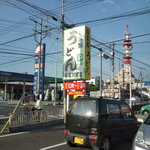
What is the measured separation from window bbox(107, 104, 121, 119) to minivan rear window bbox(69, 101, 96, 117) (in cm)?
62

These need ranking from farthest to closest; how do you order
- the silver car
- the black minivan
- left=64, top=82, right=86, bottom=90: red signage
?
left=64, top=82, right=86, bottom=90: red signage
the black minivan
the silver car

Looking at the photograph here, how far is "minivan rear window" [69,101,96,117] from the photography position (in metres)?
6.65

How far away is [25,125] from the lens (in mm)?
11000

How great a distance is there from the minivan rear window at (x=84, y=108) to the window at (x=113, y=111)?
0.62m

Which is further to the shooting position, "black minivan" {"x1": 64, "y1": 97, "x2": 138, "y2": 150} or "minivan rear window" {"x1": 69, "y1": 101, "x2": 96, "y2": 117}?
"minivan rear window" {"x1": 69, "y1": 101, "x2": 96, "y2": 117}

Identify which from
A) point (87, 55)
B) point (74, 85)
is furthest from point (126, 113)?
point (87, 55)

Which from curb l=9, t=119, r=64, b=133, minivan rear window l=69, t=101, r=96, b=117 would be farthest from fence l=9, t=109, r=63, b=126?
minivan rear window l=69, t=101, r=96, b=117

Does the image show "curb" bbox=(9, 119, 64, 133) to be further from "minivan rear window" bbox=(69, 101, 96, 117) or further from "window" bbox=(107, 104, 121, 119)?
"window" bbox=(107, 104, 121, 119)

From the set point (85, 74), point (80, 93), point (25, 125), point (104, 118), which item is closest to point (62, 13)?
point (85, 74)

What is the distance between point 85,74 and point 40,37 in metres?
15.6

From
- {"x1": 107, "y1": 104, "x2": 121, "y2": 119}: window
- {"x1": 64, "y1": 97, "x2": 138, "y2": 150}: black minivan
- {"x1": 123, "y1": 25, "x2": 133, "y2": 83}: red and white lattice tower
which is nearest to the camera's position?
{"x1": 64, "y1": 97, "x2": 138, "y2": 150}: black minivan

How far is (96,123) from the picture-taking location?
6.44 meters

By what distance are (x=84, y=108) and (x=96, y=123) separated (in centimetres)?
70

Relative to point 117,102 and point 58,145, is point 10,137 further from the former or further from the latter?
point 117,102
